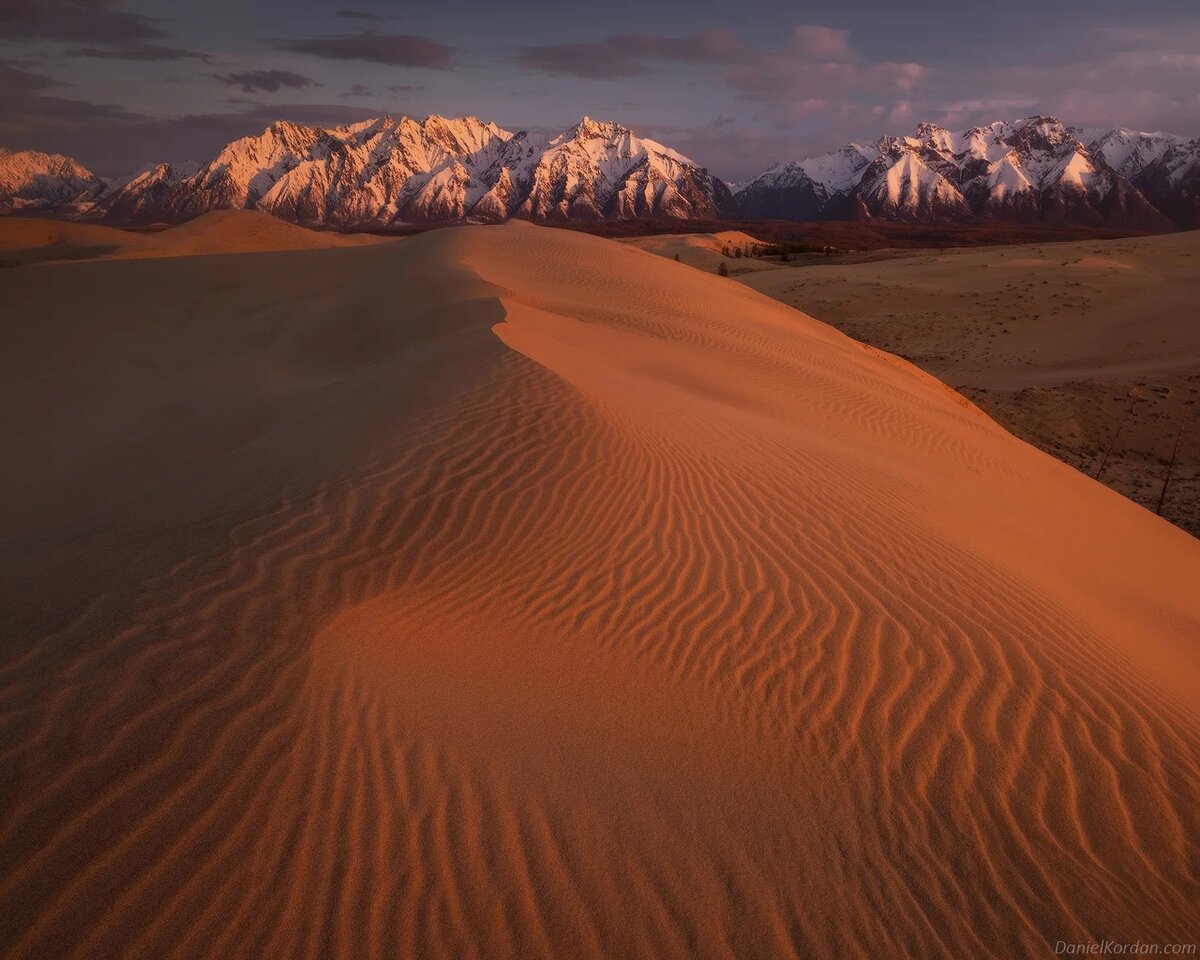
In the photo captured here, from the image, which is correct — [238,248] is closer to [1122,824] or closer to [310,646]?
[310,646]

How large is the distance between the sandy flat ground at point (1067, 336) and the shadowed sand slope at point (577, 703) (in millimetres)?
8625

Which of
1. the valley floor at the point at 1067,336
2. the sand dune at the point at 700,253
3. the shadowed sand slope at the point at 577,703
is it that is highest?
the sand dune at the point at 700,253

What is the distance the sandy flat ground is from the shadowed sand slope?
28.3ft

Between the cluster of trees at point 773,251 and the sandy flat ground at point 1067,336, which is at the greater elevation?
the cluster of trees at point 773,251

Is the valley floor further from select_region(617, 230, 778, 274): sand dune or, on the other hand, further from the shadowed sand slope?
the shadowed sand slope

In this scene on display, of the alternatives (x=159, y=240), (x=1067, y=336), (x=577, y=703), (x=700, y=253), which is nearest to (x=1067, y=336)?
(x=1067, y=336)

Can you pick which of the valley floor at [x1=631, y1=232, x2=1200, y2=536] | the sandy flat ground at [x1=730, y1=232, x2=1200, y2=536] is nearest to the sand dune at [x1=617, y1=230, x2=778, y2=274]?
the valley floor at [x1=631, y1=232, x2=1200, y2=536]

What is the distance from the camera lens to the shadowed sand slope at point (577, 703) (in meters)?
2.43

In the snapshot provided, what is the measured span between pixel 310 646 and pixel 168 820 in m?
1.13

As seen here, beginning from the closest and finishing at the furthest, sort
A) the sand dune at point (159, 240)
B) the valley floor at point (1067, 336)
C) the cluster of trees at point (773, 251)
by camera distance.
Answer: the valley floor at point (1067, 336) → the sand dune at point (159, 240) → the cluster of trees at point (773, 251)

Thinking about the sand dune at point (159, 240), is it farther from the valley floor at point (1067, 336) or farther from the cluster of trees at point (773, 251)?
the cluster of trees at point (773, 251)

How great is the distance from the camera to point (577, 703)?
357cm

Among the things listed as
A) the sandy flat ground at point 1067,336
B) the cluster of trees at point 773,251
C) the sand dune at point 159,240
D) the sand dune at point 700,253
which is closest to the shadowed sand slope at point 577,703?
the sandy flat ground at point 1067,336

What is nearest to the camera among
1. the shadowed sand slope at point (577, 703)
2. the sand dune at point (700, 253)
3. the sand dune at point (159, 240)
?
the shadowed sand slope at point (577, 703)
